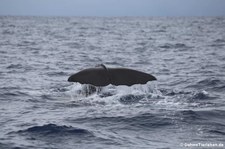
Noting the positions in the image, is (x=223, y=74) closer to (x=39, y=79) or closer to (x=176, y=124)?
(x=39, y=79)

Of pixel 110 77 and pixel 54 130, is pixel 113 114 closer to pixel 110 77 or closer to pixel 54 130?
pixel 110 77

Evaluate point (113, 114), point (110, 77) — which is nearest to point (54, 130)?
point (110, 77)

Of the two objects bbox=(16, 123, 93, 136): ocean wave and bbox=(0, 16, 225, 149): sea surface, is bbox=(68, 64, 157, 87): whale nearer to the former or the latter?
bbox=(0, 16, 225, 149): sea surface

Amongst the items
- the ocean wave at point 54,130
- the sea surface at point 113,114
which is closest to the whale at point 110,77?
the sea surface at point 113,114

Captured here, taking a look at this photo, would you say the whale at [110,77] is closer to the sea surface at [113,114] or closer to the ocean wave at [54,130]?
the sea surface at [113,114]

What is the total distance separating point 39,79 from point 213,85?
6.46m

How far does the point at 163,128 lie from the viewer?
9.48 m

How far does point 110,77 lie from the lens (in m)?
9.73

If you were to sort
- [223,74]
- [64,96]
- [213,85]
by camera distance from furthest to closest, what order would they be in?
[223,74]
[213,85]
[64,96]

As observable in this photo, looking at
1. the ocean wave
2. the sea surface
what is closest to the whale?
the sea surface

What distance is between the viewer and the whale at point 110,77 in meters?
9.53

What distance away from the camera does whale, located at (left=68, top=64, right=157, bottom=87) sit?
31.3 feet

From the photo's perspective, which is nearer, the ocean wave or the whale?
the ocean wave

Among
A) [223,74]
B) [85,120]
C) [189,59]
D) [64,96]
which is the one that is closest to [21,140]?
[85,120]
